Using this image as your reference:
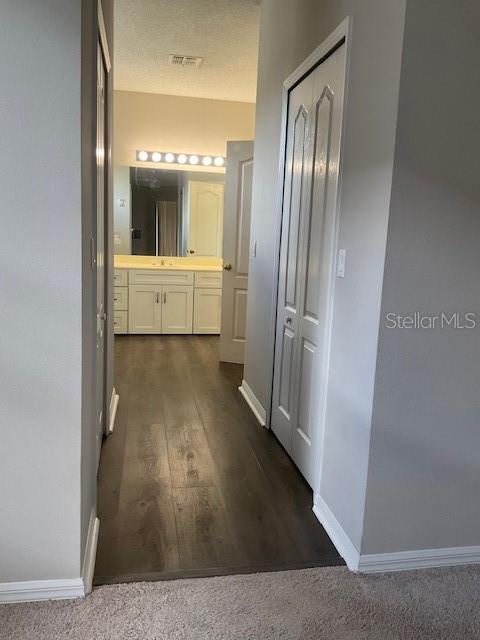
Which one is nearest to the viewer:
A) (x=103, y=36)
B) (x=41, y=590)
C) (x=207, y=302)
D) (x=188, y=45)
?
(x=41, y=590)

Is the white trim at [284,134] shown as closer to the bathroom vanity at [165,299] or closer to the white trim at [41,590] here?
the white trim at [41,590]

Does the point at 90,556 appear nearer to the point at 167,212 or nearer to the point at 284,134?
the point at 284,134

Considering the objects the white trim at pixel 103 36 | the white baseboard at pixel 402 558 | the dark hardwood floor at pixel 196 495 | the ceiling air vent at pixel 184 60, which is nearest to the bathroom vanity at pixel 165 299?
the dark hardwood floor at pixel 196 495

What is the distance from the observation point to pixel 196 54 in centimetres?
468

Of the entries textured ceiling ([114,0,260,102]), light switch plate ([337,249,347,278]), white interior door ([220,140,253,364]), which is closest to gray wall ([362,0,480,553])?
light switch plate ([337,249,347,278])

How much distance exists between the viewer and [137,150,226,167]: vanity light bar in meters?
6.29

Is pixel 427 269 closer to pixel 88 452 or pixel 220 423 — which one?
pixel 88 452

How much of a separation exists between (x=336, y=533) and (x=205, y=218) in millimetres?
4862

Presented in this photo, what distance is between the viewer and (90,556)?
1.88 meters

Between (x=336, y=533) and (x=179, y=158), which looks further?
A: (x=179, y=158)

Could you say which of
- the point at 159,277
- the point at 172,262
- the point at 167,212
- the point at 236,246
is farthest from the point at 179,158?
the point at 236,246

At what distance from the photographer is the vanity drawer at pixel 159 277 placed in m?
5.91

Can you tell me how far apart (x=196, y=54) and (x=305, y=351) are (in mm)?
3323

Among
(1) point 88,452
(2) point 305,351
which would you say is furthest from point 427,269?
(1) point 88,452
